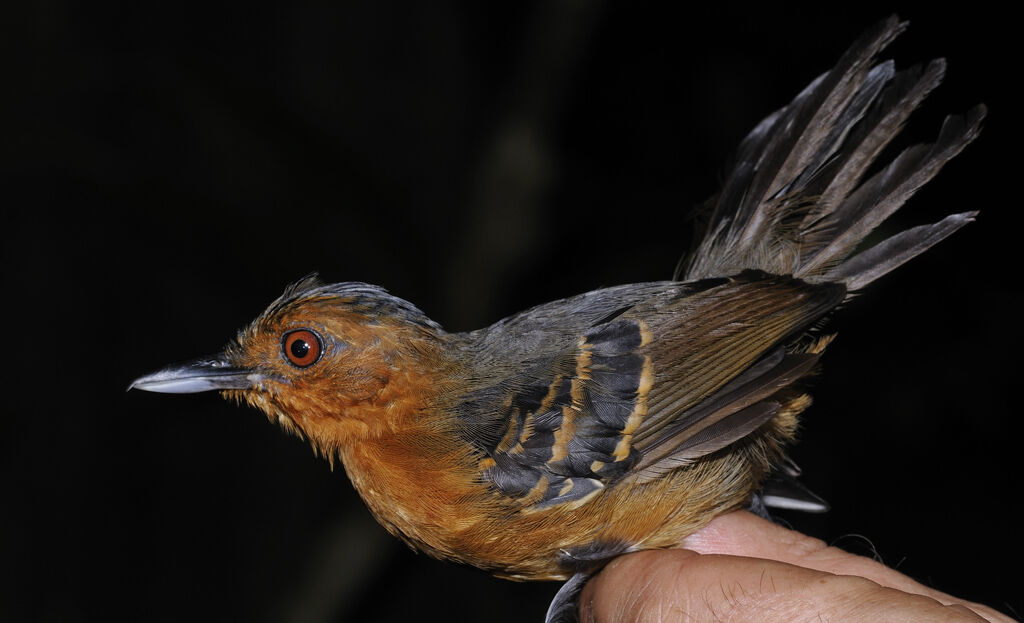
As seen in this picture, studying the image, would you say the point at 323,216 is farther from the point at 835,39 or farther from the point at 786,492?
the point at 835,39

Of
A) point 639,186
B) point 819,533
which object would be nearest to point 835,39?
point 639,186

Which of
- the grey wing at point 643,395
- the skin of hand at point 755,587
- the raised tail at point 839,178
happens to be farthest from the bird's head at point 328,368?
the raised tail at point 839,178

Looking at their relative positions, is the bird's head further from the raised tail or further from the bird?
the raised tail

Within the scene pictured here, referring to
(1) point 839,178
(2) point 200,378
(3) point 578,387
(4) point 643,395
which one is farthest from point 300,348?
(1) point 839,178

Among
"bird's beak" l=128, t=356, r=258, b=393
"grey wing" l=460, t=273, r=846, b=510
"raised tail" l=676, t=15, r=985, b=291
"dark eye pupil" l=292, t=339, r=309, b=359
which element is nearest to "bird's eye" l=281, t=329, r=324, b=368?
"dark eye pupil" l=292, t=339, r=309, b=359

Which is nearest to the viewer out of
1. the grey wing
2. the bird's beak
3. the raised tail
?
the grey wing

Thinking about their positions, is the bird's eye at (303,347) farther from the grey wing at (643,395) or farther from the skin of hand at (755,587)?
the skin of hand at (755,587)
